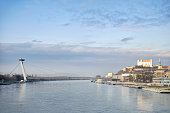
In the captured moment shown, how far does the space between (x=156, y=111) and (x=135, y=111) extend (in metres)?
2.29

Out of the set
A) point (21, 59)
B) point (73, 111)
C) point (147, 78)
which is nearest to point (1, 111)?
point (73, 111)

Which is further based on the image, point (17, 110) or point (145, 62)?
point (145, 62)

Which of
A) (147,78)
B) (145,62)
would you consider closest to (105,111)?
(147,78)

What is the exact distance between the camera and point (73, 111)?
87.6ft

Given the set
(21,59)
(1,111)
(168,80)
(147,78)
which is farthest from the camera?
(21,59)

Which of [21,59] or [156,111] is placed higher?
[21,59]

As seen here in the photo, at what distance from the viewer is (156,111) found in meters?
27.1

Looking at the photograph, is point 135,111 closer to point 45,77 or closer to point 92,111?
point 92,111

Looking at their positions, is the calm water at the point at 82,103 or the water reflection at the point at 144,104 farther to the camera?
the water reflection at the point at 144,104

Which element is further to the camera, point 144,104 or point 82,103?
point 82,103

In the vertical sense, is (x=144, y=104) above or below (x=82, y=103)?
below

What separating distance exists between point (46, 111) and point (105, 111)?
20.6 ft

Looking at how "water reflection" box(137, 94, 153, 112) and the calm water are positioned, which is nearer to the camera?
the calm water

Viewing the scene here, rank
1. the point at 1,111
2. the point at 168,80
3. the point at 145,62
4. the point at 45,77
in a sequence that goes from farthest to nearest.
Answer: the point at 45,77
the point at 145,62
the point at 168,80
the point at 1,111
